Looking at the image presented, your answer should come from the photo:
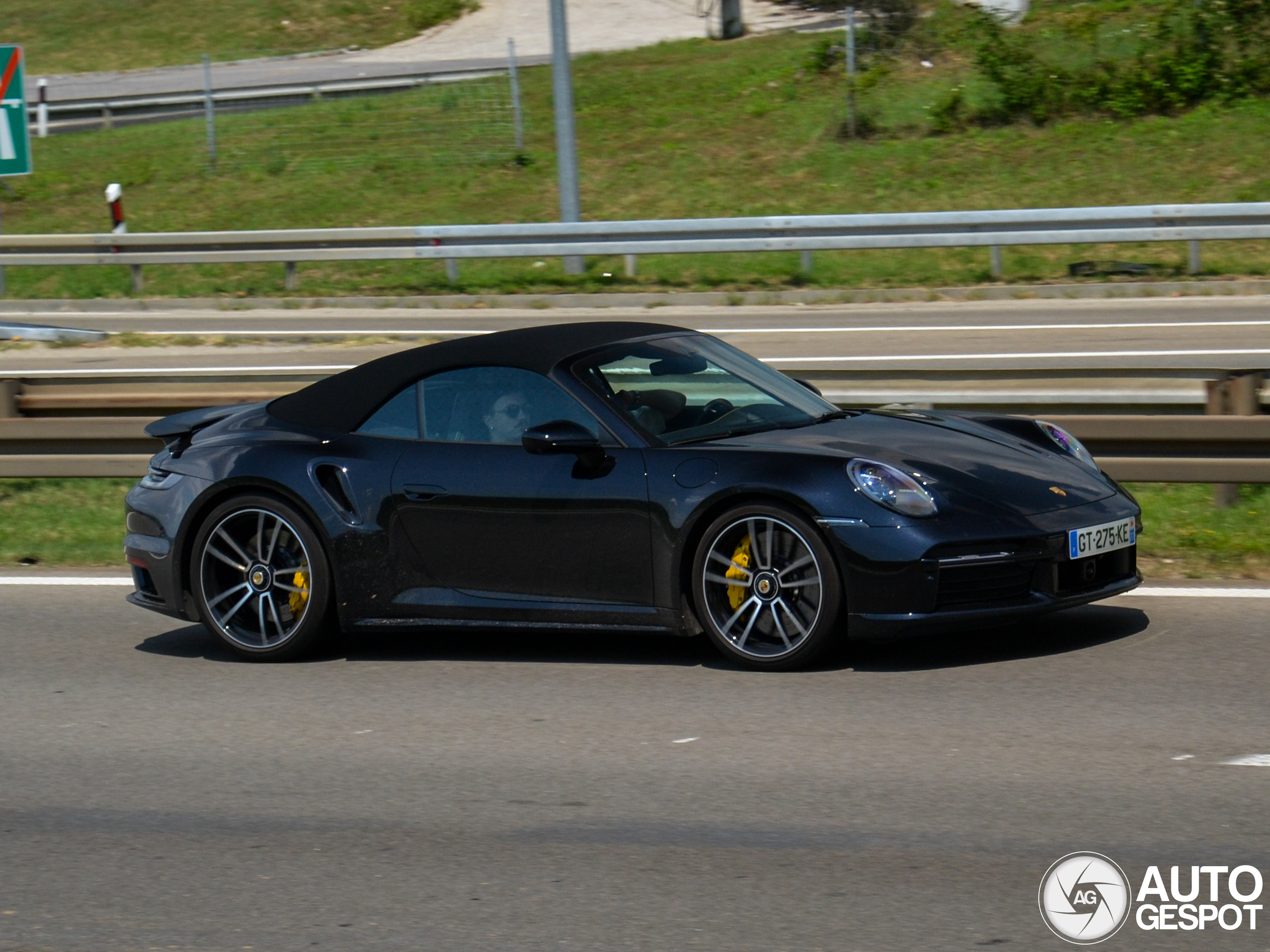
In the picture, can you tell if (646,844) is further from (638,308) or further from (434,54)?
(434,54)

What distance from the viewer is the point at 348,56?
41.1 m

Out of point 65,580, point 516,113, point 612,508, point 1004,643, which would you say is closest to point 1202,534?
point 1004,643

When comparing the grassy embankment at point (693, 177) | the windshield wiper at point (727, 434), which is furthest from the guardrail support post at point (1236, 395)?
the grassy embankment at point (693, 177)

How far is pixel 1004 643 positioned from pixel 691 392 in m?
1.51

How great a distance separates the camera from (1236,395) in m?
8.17

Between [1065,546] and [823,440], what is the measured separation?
94 centimetres

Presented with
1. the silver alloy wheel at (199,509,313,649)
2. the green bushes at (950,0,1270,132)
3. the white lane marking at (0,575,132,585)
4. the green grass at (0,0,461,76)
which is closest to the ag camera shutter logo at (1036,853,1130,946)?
the silver alloy wheel at (199,509,313,649)

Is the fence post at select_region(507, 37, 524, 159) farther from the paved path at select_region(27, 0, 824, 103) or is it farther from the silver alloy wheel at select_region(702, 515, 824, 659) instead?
the silver alloy wheel at select_region(702, 515, 824, 659)

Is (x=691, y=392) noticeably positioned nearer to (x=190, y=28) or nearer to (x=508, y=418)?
(x=508, y=418)

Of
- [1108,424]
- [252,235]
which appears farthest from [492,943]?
[252,235]

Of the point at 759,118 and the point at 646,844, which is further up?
the point at 759,118

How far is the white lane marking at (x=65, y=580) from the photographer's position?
28.3 feet

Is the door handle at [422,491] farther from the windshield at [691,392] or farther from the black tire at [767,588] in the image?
the black tire at [767,588]

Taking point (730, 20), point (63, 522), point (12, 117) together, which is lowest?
point (63, 522)
